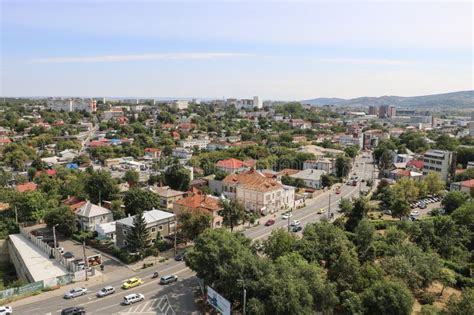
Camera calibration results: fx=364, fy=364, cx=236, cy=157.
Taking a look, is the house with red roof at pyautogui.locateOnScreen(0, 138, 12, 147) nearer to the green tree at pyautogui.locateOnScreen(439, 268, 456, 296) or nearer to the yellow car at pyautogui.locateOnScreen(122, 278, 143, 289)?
the yellow car at pyautogui.locateOnScreen(122, 278, 143, 289)

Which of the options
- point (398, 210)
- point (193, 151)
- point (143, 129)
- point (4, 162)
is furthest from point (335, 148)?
point (4, 162)

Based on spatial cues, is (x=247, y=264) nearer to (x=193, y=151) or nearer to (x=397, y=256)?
(x=397, y=256)

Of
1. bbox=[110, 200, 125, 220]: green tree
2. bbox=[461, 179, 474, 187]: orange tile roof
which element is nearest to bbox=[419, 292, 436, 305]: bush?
bbox=[110, 200, 125, 220]: green tree

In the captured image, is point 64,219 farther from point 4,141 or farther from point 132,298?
point 4,141

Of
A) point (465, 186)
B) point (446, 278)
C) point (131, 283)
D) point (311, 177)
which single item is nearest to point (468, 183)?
point (465, 186)

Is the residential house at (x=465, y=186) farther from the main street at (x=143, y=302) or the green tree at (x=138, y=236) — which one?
the green tree at (x=138, y=236)

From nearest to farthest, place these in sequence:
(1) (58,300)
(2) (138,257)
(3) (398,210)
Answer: (1) (58,300)
(2) (138,257)
(3) (398,210)
